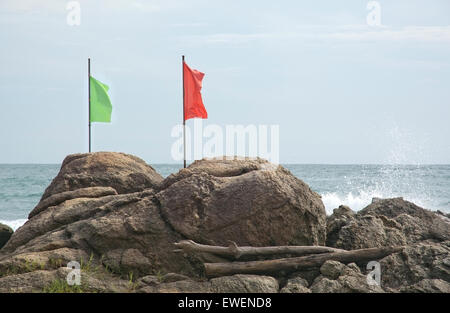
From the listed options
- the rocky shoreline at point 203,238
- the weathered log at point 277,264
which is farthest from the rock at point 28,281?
the weathered log at point 277,264

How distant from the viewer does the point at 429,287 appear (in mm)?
8109

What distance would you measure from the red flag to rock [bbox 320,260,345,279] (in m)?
6.18

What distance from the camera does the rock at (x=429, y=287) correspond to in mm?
8055

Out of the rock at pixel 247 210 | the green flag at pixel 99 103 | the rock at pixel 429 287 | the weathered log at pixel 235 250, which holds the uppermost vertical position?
the green flag at pixel 99 103

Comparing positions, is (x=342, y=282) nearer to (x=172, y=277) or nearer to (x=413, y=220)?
(x=172, y=277)

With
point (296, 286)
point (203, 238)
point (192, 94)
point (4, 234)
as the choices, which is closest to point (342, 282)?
point (296, 286)

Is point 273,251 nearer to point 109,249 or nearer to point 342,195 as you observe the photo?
point 109,249

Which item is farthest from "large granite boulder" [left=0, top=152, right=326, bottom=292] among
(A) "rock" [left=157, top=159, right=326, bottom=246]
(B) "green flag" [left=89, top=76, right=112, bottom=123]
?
(B) "green flag" [left=89, top=76, right=112, bottom=123]

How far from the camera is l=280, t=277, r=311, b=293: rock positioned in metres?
7.77

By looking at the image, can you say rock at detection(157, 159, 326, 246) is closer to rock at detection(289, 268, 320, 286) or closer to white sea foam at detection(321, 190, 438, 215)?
rock at detection(289, 268, 320, 286)

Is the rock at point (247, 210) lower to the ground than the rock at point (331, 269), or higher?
higher

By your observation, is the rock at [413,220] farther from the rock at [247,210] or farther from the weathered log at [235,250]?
the weathered log at [235,250]

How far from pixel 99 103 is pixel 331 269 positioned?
8302 millimetres

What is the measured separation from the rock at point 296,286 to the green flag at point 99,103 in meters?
7.90
